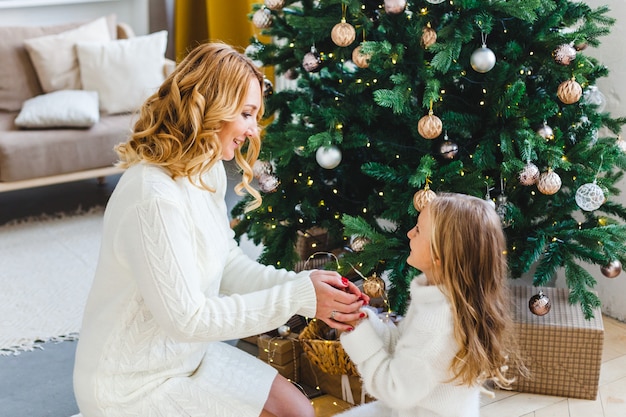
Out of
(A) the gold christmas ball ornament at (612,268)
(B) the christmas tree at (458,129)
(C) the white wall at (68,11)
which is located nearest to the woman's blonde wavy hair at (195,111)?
(B) the christmas tree at (458,129)

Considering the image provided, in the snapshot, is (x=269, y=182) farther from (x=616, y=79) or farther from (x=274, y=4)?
(x=616, y=79)

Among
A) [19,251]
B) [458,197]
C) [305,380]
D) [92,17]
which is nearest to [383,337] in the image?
[458,197]

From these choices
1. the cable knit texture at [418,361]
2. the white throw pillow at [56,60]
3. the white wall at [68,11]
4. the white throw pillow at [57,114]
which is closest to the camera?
the cable knit texture at [418,361]

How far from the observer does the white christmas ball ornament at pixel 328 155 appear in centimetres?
222

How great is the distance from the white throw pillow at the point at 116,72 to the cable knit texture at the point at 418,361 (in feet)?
8.43

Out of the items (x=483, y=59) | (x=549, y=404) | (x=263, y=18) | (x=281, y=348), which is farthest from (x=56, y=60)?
(x=549, y=404)

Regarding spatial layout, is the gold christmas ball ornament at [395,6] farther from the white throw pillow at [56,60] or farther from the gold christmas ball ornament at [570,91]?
the white throw pillow at [56,60]

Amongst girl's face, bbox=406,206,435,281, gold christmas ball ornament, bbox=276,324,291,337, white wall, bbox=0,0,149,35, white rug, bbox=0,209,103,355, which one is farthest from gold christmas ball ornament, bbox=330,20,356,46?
white wall, bbox=0,0,149,35

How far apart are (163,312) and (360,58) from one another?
1002mm

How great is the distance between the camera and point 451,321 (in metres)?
1.63

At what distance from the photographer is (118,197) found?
5.16 feet

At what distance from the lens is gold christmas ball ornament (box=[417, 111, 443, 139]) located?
208cm

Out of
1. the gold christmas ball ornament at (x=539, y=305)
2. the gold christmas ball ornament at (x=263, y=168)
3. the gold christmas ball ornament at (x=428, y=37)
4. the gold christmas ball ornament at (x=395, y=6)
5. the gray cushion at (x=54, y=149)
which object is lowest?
the gray cushion at (x=54, y=149)

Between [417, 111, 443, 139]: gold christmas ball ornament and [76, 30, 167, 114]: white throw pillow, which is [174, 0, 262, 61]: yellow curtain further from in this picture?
[417, 111, 443, 139]: gold christmas ball ornament
